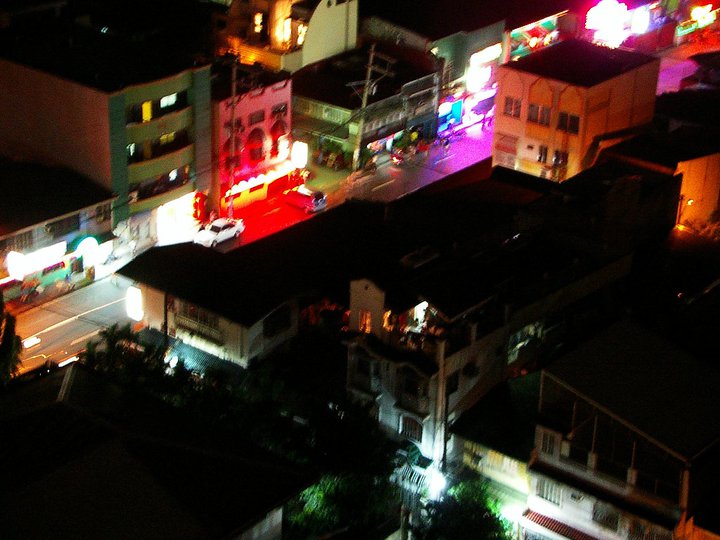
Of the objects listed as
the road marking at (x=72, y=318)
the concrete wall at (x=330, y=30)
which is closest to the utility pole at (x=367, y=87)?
the concrete wall at (x=330, y=30)

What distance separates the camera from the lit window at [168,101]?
4152cm

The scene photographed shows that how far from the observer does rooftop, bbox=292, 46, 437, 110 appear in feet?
159

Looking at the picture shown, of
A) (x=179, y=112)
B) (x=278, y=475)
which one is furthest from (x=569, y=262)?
(x=179, y=112)

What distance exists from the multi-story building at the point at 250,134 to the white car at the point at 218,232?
1075mm

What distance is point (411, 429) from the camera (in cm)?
3048

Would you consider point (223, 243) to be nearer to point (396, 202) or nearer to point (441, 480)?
point (396, 202)

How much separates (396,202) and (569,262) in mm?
8018

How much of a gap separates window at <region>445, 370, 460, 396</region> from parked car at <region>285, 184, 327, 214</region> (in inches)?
653

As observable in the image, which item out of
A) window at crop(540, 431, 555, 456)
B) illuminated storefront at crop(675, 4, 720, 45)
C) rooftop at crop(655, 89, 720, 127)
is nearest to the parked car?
rooftop at crop(655, 89, 720, 127)

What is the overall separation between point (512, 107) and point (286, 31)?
412 inches

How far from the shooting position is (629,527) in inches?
1054

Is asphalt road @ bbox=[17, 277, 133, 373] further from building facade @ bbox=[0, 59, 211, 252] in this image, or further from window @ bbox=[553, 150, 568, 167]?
window @ bbox=[553, 150, 568, 167]

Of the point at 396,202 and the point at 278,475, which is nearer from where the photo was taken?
the point at 278,475

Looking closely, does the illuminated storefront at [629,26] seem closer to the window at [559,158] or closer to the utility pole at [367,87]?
the utility pole at [367,87]
